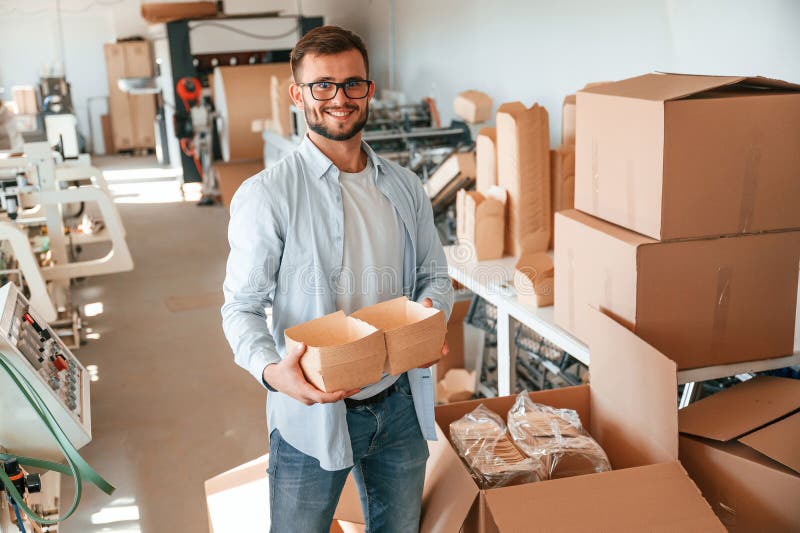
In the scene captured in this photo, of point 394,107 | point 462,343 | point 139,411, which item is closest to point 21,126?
point 394,107

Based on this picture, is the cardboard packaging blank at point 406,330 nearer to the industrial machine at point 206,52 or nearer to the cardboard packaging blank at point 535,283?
the cardboard packaging blank at point 535,283

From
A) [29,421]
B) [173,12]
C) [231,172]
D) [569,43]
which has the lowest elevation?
[231,172]

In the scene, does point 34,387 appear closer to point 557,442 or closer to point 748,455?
point 557,442

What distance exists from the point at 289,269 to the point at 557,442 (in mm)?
787

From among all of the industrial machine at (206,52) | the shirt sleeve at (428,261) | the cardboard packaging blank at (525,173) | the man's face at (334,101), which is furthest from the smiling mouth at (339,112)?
the industrial machine at (206,52)

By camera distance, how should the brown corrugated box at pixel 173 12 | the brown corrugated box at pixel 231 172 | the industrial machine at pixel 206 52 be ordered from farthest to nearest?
the brown corrugated box at pixel 231 172 < the brown corrugated box at pixel 173 12 < the industrial machine at pixel 206 52

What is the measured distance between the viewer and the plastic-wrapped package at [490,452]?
1.69m

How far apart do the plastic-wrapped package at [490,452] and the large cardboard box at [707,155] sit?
622 millimetres

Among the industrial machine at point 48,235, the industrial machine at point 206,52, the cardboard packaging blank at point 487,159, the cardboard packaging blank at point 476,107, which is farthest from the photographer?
the industrial machine at point 206,52

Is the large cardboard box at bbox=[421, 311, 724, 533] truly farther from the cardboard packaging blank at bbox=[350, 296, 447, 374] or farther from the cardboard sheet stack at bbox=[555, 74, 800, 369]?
the cardboard packaging blank at bbox=[350, 296, 447, 374]

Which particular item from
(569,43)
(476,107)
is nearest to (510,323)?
(569,43)

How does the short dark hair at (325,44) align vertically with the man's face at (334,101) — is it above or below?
above

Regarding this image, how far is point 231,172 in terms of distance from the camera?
8211 millimetres

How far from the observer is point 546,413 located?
190 centimetres
